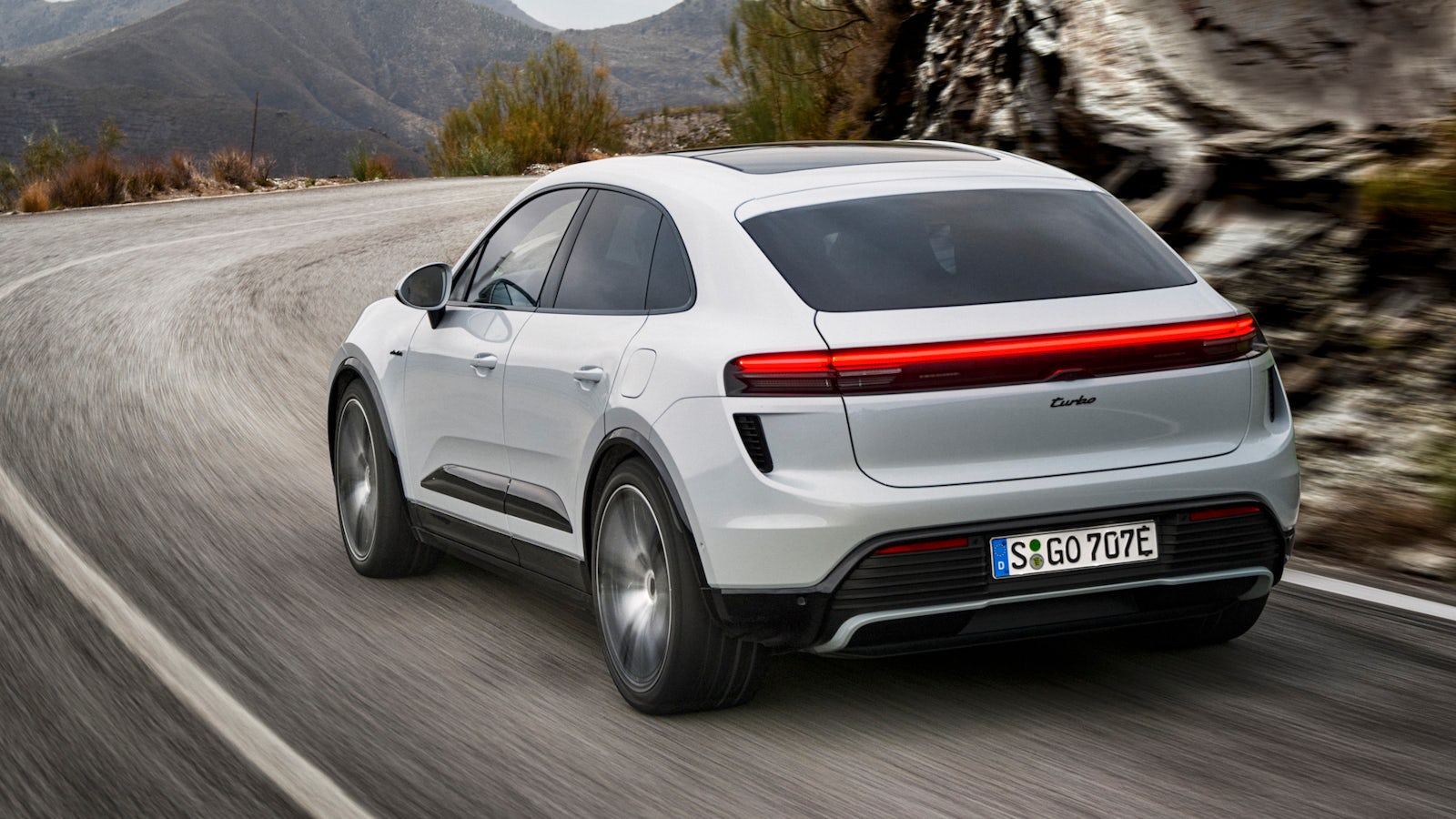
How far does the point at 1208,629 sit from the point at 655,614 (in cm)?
173

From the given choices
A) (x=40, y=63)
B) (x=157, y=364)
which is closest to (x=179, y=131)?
(x=40, y=63)

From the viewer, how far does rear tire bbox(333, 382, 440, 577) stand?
21.4 ft

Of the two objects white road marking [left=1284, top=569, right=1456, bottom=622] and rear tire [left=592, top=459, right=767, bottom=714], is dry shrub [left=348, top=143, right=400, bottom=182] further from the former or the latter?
rear tire [left=592, top=459, right=767, bottom=714]

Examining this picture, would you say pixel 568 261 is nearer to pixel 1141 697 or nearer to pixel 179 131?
pixel 1141 697

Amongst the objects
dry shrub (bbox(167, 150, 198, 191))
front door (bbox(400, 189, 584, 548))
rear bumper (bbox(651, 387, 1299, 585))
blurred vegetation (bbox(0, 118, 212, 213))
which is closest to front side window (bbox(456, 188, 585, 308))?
front door (bbox(400, 189, 584, 548))

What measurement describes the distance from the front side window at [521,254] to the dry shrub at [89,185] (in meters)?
24.3

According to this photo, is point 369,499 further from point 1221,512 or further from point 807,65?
point 807,65

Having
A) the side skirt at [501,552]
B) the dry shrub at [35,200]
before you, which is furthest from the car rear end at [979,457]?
the dry shrub at [35,200]

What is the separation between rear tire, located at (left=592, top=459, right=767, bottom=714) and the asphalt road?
10 cm

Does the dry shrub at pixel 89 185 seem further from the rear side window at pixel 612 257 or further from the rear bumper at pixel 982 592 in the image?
the rear bumper at pixel 982 592

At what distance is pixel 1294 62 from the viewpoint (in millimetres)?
9375

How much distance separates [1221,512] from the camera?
4430 millimetres

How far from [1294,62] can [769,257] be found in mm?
5894

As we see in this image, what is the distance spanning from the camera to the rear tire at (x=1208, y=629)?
201 inches
